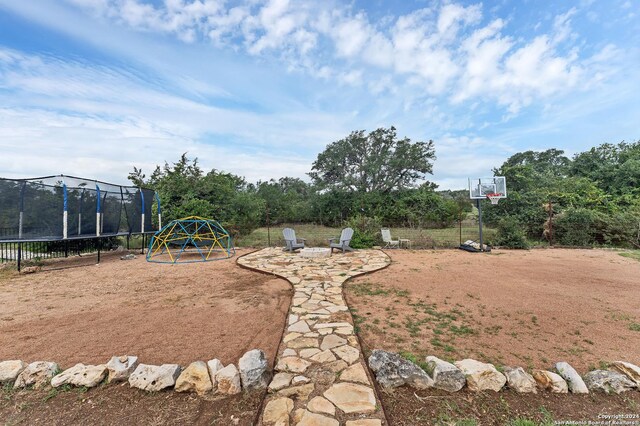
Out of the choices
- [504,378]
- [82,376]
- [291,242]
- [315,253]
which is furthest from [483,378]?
[291,242]

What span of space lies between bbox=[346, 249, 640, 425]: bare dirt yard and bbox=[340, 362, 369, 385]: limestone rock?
195mm

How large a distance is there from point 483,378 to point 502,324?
58.0 inches

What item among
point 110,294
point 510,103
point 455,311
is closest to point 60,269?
point 110,294

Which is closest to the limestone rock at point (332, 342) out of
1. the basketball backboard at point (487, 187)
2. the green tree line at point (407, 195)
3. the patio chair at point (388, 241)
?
the patio chair at point (388, 241)

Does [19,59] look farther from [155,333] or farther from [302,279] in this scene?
[302,279]

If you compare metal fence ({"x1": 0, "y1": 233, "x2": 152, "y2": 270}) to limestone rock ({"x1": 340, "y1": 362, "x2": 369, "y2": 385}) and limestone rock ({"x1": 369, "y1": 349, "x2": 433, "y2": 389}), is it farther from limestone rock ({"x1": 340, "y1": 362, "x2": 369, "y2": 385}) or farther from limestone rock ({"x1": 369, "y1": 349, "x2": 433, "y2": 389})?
limestone rock ({"x1": 369, "y1": 349, "x2": 433, "y2": 389})

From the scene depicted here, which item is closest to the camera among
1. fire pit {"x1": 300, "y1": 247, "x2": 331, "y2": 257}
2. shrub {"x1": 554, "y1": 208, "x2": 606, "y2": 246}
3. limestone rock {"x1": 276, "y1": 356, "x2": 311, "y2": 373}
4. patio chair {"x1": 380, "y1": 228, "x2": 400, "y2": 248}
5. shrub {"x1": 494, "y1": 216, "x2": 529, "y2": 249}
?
limestone rock {"x1": 276, "y1": 356, "x2": 311, "y2": 373}

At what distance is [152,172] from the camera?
1087cm

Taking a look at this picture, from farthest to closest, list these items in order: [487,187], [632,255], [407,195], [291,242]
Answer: [407,195] → [487,187] → [291,242] → [632,255]

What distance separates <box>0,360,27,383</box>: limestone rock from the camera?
6.88ft

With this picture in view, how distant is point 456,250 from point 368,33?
25.0 ft

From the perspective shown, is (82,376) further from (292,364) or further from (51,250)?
(51,250)

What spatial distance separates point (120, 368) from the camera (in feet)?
6.95

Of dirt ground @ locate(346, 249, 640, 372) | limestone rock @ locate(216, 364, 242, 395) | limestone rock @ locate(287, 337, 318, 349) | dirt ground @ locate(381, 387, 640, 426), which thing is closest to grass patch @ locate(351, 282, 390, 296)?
dirt ground @ locate(346, 249, 640, 372)
